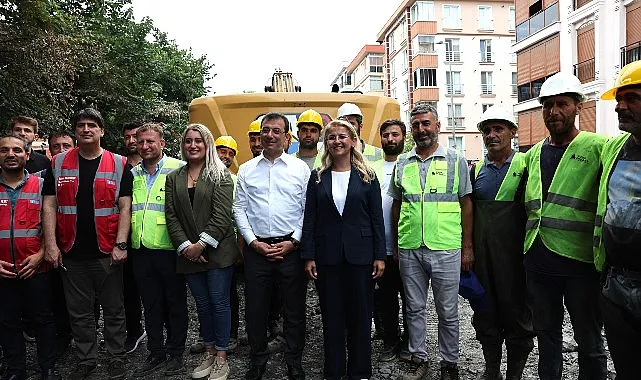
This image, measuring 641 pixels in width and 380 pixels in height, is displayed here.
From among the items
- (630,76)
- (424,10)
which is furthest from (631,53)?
(424,10)

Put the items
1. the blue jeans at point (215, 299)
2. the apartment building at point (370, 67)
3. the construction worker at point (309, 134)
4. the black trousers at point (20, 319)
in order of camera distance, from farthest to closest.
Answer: the apartment building at point (370, 67)
the construction worker at point (309, 134)
the blue jeans at point (215, 299)
the black trousers at point (20, 319)

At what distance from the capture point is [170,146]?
21.0 meters

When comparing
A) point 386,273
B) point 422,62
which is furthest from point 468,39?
point 386,273

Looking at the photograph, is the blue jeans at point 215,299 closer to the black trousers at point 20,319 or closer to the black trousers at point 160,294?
the black trousers at point 160,294

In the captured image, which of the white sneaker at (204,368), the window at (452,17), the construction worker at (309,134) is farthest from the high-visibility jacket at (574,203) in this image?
the window at (452,17)

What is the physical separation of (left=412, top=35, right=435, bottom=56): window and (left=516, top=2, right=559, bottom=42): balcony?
1676 centimetres

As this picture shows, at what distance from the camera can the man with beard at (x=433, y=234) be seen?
4.10 metres

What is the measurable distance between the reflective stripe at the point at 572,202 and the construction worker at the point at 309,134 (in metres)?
2.22

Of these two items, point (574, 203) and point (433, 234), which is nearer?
point (574, 203)

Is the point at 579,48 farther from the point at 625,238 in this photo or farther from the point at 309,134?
the point at 625,238

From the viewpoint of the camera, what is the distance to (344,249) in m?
3.94

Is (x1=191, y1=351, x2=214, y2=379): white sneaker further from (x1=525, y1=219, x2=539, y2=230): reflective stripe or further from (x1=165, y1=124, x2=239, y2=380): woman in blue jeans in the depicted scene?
(x1=525, y1=219, x2=539, y2=230): reflective stripe

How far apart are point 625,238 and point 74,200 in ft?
12.7

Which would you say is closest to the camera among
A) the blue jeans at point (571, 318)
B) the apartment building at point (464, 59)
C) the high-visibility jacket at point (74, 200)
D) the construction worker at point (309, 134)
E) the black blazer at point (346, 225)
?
the blue jeans at point (571, 318)
